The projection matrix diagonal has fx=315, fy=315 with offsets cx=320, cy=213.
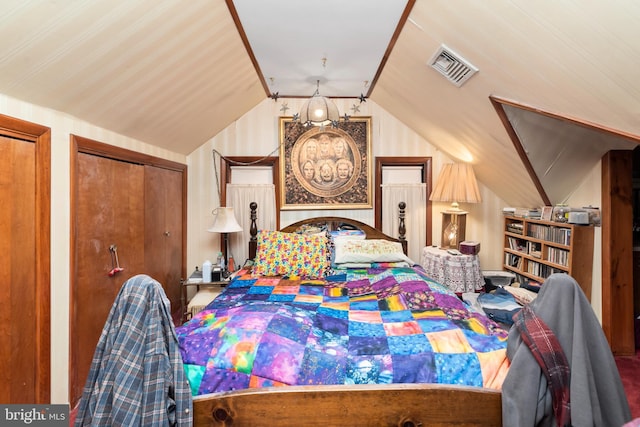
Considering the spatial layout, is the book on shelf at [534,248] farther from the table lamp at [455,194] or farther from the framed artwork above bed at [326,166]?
the framed artwork above bed at [326,166]

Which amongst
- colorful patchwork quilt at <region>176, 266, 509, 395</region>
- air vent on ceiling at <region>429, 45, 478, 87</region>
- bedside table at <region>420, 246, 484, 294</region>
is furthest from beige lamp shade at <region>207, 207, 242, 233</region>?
air vent on ceiling at <region>429, 45, 478, 87</region>

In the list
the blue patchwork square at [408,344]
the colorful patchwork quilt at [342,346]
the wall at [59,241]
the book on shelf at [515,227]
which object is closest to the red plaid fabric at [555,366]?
the colorful patchwork quilt at [342,346]

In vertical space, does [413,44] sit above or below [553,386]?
above

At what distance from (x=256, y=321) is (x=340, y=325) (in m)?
0.46

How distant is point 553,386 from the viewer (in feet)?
3.83

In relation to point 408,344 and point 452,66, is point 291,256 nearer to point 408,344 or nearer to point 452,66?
point 408,344

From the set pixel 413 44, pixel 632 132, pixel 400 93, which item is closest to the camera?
pixel 632 132

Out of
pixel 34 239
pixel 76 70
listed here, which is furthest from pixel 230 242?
pixel 76 70

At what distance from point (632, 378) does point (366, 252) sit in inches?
86.2

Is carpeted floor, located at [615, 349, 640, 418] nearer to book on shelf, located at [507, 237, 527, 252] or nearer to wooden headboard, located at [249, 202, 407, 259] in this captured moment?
book on shelf, located at [507, 237, 527, 252]

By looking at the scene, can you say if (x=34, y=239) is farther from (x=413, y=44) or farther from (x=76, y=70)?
(x=413, y=44)

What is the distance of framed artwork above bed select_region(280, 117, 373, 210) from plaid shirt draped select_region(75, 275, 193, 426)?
2509mm

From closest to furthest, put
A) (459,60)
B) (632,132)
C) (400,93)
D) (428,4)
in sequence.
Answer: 1. (632,132)
2. (428,4)
3. (459,60)
4. (400,93)

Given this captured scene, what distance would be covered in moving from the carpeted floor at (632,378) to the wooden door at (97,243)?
141 inches
